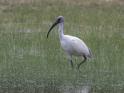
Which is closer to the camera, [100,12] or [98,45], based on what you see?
[98,45]

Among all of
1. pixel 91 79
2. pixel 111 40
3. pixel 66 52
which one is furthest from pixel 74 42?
pixel 111 40

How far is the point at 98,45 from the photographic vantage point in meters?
15.1

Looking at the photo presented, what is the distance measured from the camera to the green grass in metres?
10.7

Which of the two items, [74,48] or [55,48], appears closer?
[74,48]

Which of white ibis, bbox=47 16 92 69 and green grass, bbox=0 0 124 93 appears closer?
green grass, bbox=0 0 124 93

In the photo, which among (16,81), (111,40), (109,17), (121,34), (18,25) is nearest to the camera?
(16,81)

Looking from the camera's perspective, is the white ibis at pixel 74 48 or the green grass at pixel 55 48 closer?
the green grass at pixel 55 48

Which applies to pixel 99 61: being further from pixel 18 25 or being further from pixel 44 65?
pixel 18 25

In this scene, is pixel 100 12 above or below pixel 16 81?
above

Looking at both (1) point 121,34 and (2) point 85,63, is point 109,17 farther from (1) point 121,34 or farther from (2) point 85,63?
(2) point 85,63

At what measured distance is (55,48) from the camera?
14.6 m

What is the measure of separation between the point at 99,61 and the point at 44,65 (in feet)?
4.09

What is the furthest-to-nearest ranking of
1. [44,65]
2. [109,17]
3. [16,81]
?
[109,17]
[44,65]
[16,81]

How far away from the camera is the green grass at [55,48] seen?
35.2ft
